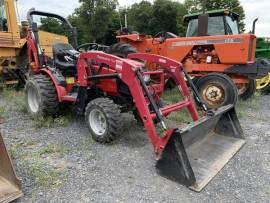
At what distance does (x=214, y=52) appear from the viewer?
6.59 m

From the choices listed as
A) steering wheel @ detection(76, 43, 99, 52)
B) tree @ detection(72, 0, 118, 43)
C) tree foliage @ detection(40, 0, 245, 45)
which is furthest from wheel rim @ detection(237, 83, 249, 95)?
tree @ detection(72, 0, 118, 43)

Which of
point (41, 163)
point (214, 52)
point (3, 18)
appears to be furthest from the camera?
point (3, 18)

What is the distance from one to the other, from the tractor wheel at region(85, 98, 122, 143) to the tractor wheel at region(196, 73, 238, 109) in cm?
232

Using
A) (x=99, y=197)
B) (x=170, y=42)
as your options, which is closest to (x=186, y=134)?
(x=99, y=197)

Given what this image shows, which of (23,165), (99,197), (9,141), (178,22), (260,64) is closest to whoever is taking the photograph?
(99,197)

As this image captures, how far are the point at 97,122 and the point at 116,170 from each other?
107 centimetres

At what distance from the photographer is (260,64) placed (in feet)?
20.0

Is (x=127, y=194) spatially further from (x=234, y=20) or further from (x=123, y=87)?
(x=234, y=20)

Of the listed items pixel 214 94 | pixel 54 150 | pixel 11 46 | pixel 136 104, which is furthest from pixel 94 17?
pixel 136 104

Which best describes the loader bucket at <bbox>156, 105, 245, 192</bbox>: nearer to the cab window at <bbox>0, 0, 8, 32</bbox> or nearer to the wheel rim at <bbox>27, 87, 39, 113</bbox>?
the wheel rim at <bbox>27, 87, 39, 113</bbox>

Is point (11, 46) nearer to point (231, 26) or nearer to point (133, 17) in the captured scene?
point (231, 26)

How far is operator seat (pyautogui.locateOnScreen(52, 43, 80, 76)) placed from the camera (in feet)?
17.0

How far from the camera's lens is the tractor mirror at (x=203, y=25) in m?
6.68

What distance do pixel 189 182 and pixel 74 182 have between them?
48.1 inches
